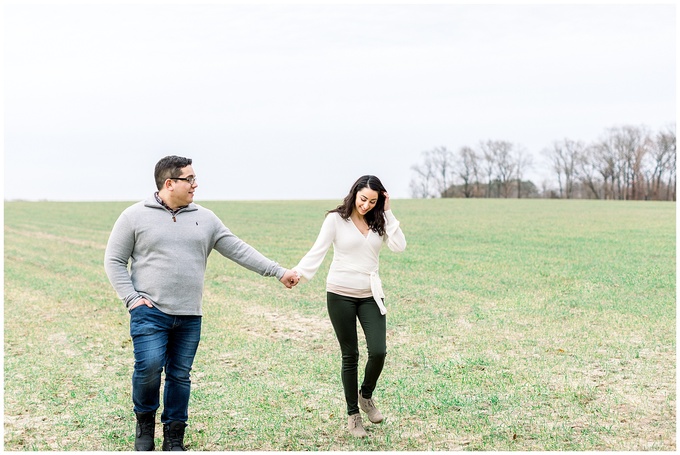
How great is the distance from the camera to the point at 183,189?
5.63m

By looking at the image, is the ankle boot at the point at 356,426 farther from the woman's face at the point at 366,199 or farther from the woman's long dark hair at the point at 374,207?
the woman's face at the point at 366,199

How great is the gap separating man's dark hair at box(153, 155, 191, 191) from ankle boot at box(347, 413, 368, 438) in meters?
2.45

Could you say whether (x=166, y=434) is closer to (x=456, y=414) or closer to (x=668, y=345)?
(x=456, y=414)

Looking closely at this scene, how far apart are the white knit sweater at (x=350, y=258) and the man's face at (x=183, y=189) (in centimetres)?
106

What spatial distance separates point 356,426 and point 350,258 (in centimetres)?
141

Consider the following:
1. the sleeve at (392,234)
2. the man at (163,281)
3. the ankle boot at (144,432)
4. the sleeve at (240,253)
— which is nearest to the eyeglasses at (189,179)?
the man at (163,281)

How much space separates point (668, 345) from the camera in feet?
34.1

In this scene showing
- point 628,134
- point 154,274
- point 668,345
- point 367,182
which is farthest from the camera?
point 628,134

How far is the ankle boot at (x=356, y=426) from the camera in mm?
6293

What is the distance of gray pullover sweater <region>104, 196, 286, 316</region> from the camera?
5.61 m

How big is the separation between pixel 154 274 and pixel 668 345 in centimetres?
763

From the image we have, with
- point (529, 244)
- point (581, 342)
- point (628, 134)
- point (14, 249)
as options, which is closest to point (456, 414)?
point (581, 342)

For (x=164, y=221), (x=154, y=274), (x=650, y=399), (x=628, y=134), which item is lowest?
(x=650, y=399)

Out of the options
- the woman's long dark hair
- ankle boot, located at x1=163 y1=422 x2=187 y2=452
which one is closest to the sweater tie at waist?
the woman's long dark hair
